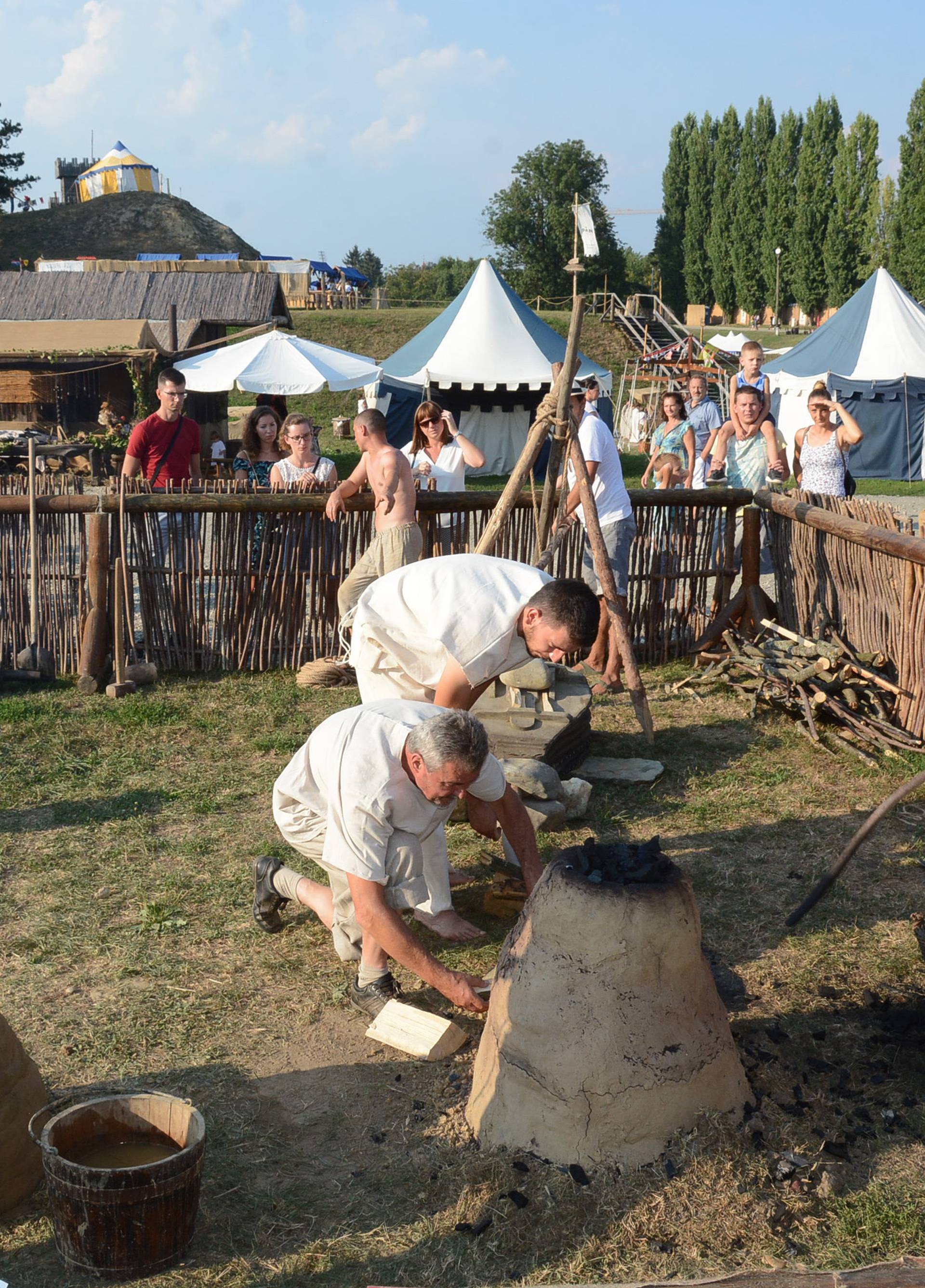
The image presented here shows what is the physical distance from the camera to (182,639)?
25.6 feet

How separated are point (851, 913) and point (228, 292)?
23027 millimetres

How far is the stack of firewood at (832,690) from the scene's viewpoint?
637 centimetres

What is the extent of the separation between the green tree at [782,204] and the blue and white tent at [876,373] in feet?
127

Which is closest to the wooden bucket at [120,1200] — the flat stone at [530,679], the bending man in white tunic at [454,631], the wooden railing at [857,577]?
the bending man in white tunic at [454,631]

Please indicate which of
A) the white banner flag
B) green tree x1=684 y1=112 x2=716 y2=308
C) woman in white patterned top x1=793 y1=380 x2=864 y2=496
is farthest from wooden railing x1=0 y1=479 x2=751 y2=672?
green tree x1=684 y1=112 x2=716 y2=308

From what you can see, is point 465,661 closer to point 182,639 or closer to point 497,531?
point 497,531

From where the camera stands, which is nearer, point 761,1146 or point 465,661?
point 761,1146

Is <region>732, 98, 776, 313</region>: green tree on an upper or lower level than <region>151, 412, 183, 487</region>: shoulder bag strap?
upper

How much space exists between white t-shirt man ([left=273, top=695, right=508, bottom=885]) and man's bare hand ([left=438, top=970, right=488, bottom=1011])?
1.21ft

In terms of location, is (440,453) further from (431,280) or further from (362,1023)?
(431,280)

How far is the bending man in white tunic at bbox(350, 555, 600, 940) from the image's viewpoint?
4.09 meters

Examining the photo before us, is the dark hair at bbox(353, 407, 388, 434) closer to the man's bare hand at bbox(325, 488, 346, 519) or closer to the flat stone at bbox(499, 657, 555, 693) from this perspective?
the man's bare hand at bbox(325, 488, 346, 519)

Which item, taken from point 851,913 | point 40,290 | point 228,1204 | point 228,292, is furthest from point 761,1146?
point 40,290

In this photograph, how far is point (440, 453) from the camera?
28.8ft
